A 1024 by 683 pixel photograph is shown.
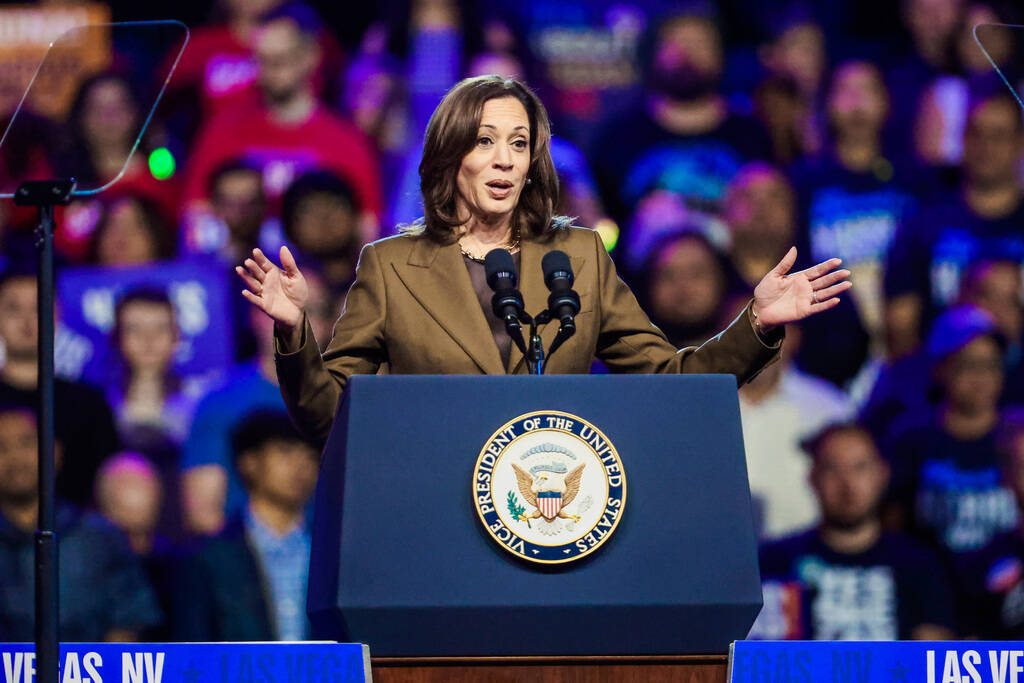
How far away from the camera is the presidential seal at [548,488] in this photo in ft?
4.95

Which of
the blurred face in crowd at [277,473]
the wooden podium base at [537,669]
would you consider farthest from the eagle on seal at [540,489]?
the blurred face in crowd at [277,473]

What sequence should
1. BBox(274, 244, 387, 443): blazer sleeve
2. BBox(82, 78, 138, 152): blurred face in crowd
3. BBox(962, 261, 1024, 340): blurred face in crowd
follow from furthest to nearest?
BBox(962, 261, 1024, 340): blurred face in crowd, BBox(82, 78, 138, 152): blurred face in crowd, BBox(274, 244, 387, 443): blazer sleeve

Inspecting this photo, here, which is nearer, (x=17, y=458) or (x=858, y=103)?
(x=17, y=458)

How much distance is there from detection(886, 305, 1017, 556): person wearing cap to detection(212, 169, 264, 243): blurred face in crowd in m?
2.51

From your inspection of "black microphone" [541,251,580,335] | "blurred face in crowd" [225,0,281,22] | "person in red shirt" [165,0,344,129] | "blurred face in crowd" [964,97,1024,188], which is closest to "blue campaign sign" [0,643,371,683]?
"black microphone" [541,251,580,335]

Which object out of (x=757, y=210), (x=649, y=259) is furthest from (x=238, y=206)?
(x=757, y=210)

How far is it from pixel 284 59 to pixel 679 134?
1.54 meters

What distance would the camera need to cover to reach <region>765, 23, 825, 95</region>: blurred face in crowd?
4957 millimetres

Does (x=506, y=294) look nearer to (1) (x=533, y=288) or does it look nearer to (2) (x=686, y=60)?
(1) (x=533, y=288)

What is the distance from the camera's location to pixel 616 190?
4.76m

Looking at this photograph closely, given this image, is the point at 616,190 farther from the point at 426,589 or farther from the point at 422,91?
the point at 426,589

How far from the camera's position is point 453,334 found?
2000mm

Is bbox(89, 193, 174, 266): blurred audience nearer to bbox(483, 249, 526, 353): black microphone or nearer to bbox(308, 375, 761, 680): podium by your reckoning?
bbox(483, 249, 526, 353): black microphone

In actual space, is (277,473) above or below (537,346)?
above
